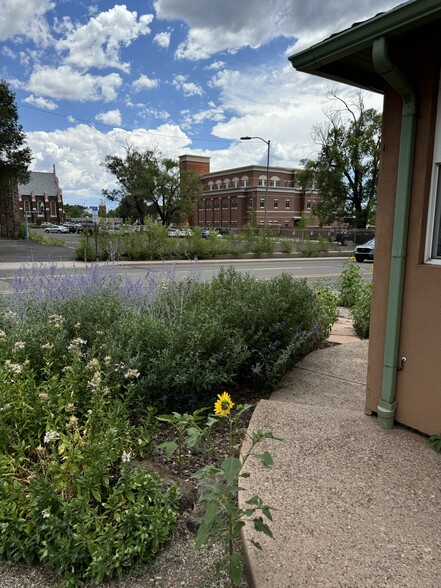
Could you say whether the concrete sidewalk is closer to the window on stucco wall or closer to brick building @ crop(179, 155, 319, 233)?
the window on stucco wall

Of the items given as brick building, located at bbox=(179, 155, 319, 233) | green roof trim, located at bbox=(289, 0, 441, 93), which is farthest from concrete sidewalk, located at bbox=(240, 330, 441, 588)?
brick building, located at bbox=(179, 155, 319, 233)

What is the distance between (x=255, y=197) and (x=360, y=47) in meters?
77.6

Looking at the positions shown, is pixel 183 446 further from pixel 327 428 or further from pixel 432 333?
pixel 432 333

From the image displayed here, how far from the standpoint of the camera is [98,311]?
3959mm

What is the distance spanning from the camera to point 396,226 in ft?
9.16

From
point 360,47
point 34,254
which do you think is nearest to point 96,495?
point 360,47

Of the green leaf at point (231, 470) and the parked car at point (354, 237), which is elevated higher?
the parked car at point (354, 237)

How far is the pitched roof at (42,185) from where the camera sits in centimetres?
10494

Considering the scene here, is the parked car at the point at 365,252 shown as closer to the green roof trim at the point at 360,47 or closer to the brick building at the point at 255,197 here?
the green roof trim at the point at 360,47

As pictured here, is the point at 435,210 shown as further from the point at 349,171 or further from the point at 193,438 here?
the point at 349,171

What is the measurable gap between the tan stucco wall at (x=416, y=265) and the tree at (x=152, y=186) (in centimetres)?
5358

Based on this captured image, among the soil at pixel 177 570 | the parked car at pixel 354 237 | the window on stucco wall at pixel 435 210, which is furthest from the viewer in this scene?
the parked car at pixel 354 237

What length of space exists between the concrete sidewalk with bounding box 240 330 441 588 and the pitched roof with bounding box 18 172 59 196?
375ft

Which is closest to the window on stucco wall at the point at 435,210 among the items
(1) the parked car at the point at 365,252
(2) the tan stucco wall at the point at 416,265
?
(2) the tan stucco wall at the point at 416,265
